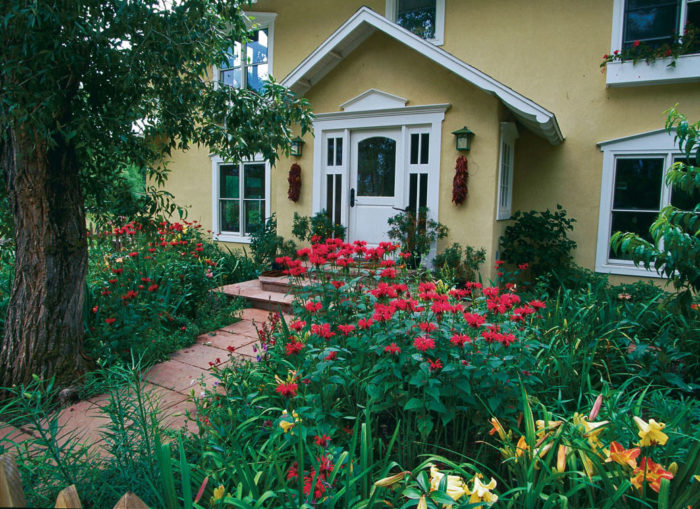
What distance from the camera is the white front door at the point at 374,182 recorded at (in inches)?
251

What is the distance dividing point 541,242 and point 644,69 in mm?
2626

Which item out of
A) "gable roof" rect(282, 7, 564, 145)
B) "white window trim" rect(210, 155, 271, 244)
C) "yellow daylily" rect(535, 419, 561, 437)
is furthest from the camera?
"white window trim" rect(210, 155, 271, 244)

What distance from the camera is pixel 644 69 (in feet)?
18.7

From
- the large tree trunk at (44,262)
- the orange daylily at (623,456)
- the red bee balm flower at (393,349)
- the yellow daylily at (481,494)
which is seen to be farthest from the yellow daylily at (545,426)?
the large tree trunk at (44,262)

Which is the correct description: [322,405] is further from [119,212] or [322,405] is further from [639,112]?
[639,112]

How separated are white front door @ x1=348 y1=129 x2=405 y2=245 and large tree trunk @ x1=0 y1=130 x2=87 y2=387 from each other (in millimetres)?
4158

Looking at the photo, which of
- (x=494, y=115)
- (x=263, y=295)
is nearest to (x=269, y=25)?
(x=494, y=115)

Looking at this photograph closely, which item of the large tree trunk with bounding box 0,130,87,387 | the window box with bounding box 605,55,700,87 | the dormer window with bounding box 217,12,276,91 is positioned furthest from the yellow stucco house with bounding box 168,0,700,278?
the large tree trunk with bounding box 0,130,87,387

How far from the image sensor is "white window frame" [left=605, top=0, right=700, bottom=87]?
5.47 metres

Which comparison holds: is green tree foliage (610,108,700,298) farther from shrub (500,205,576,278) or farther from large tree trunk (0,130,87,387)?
large tree trunk (0,130,87,387)

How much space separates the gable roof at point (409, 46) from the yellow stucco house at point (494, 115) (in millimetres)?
18

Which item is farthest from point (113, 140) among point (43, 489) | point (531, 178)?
point (531, 178)

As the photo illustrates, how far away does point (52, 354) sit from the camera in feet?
9.63

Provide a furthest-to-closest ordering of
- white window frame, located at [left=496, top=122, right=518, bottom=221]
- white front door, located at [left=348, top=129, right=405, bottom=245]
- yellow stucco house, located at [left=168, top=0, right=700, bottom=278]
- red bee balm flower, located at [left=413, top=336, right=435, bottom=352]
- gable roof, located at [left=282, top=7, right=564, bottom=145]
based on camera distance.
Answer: white front door, located at [left=348, top=129, right=405, bottom=245], white window frame, located at [left=496, top=122, right=518, bottom=221], yellow stucco house, located at [left=168, top=0, right=700, bottom=278], gable roof, located at [left=282, top=7, right=564, bottom=145], red bee balm flower, located at [left=413, top=336, right=435, bottom=352]
